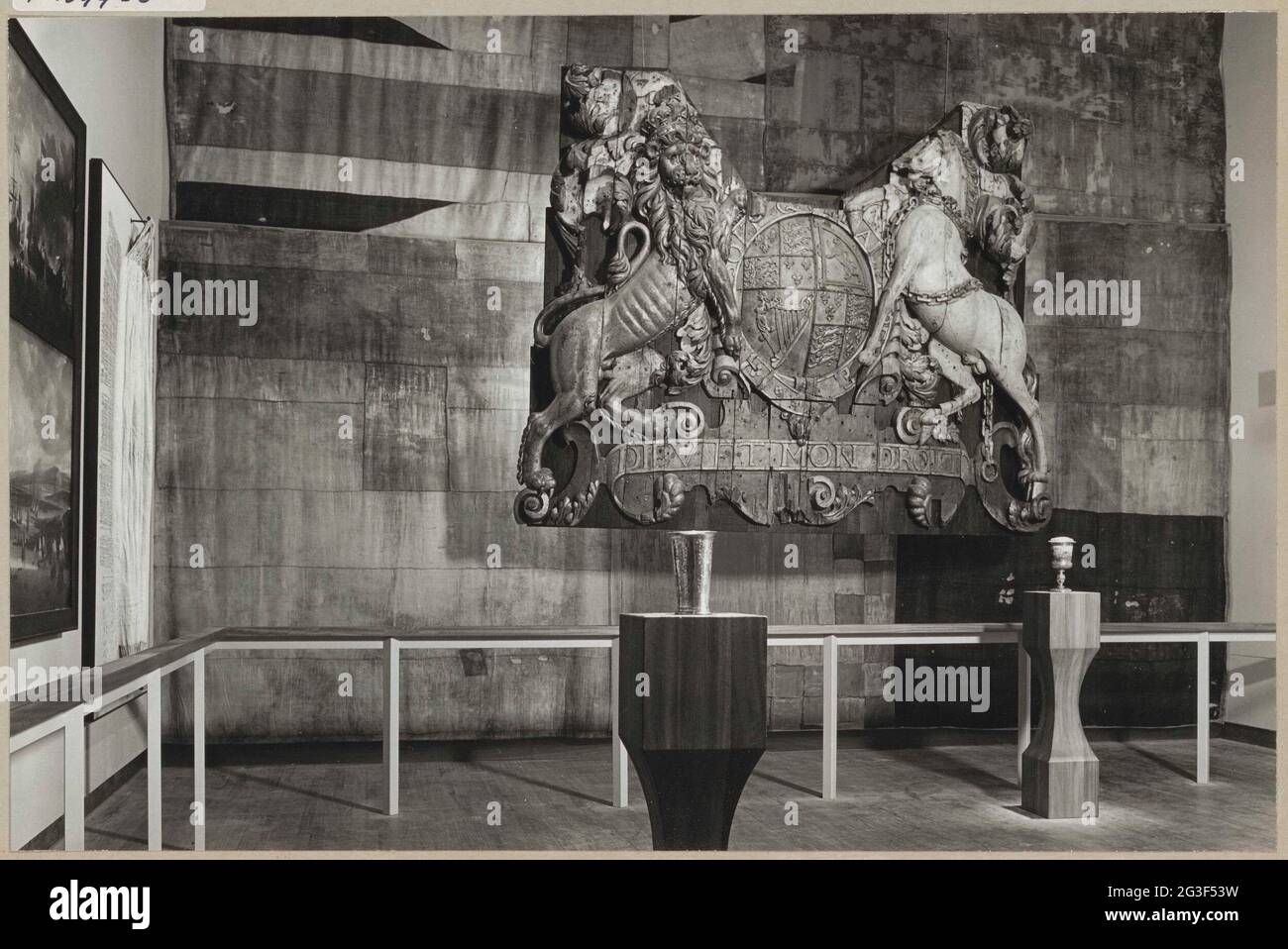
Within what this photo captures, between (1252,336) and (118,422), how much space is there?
651cm

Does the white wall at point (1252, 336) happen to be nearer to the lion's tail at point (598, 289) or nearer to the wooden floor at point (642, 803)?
the wooden floor at point (642, 803)

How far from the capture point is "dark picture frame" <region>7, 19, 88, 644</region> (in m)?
3.95

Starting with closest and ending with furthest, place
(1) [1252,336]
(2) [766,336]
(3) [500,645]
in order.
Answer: (3) [500,645]
(2) [766,336]
(1) [1252,336]

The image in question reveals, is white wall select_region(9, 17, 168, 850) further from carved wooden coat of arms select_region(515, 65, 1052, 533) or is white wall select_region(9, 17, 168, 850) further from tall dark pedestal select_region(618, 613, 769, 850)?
carved wooden coat of arms select_region(515, 65, 1052, 533)

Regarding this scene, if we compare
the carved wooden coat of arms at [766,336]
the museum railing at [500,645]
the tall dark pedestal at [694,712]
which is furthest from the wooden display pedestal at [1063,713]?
the tall dark pedestal at [694,712]

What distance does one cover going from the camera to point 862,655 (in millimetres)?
7375

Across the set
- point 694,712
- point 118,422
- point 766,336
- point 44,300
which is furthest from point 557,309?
point 694,712

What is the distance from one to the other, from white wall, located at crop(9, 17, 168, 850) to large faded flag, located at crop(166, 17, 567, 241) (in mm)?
219

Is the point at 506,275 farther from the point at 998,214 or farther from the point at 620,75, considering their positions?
the point at 998,214

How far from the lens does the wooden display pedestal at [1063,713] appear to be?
5.39 m

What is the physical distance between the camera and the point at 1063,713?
17.8 ft

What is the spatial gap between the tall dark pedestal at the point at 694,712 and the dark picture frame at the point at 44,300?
2.01 meters

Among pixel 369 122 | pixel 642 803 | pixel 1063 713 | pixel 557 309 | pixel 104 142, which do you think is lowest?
pixel 642 803

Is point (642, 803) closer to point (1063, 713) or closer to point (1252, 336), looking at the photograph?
point (1063, 713)
